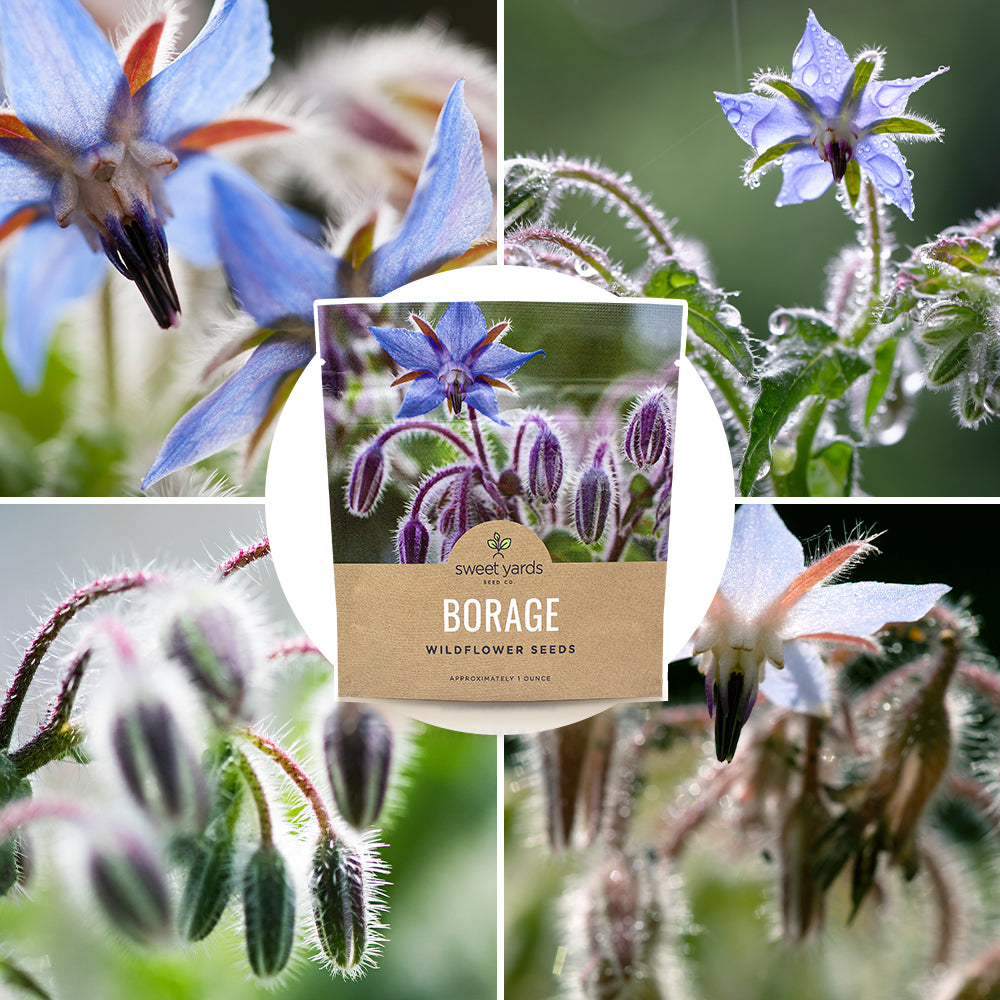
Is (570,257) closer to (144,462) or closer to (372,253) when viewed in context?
(372,253)

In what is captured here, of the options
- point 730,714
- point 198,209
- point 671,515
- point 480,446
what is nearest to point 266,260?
point 198,209

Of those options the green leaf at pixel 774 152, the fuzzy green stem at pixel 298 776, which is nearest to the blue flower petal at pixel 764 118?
the green leaf at pixel 774 152

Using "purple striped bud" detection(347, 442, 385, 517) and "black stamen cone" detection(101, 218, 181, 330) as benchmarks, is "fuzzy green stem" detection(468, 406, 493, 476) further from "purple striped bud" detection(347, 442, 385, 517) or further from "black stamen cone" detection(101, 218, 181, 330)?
"black stamen cone" detection(101, 218, 181, 330)

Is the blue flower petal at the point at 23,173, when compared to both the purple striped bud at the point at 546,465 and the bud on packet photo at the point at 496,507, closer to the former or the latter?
the bud on packet photo at the point at 496,507

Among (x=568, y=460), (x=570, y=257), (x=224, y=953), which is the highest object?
(x=570, y=257)

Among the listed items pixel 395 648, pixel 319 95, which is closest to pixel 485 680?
pixel 395 648

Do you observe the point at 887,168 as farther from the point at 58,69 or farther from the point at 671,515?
the point at 58,69
